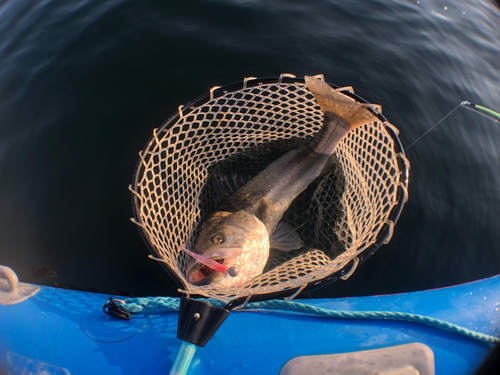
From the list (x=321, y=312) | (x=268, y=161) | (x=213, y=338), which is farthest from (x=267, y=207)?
(x=213, y=338)

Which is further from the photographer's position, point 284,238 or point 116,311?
point 284,238

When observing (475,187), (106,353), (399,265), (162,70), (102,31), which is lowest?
(399,265)

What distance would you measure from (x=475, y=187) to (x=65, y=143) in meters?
6.09

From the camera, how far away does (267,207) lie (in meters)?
3.61

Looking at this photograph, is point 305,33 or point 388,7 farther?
point 388,7

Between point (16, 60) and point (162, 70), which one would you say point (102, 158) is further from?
point (16, 60)

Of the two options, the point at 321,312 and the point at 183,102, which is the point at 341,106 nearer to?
the point at 321,312

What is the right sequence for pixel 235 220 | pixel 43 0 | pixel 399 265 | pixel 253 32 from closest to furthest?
1. pixel 235 220
2. pixel 399 265
3. pixel 253 32
4. pixel 43 0

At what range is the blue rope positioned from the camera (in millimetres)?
2327

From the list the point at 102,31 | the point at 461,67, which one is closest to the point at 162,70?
the point at 102,31

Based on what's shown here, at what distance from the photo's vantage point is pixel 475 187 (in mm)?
4176

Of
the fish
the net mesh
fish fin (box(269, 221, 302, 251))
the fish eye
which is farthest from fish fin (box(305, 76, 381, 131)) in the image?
the fish eye

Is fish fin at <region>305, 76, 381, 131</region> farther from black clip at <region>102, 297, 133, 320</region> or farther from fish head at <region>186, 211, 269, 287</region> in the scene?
black clip at <region>102, 297, 133, 320</region>

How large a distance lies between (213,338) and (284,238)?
1.69 metres
